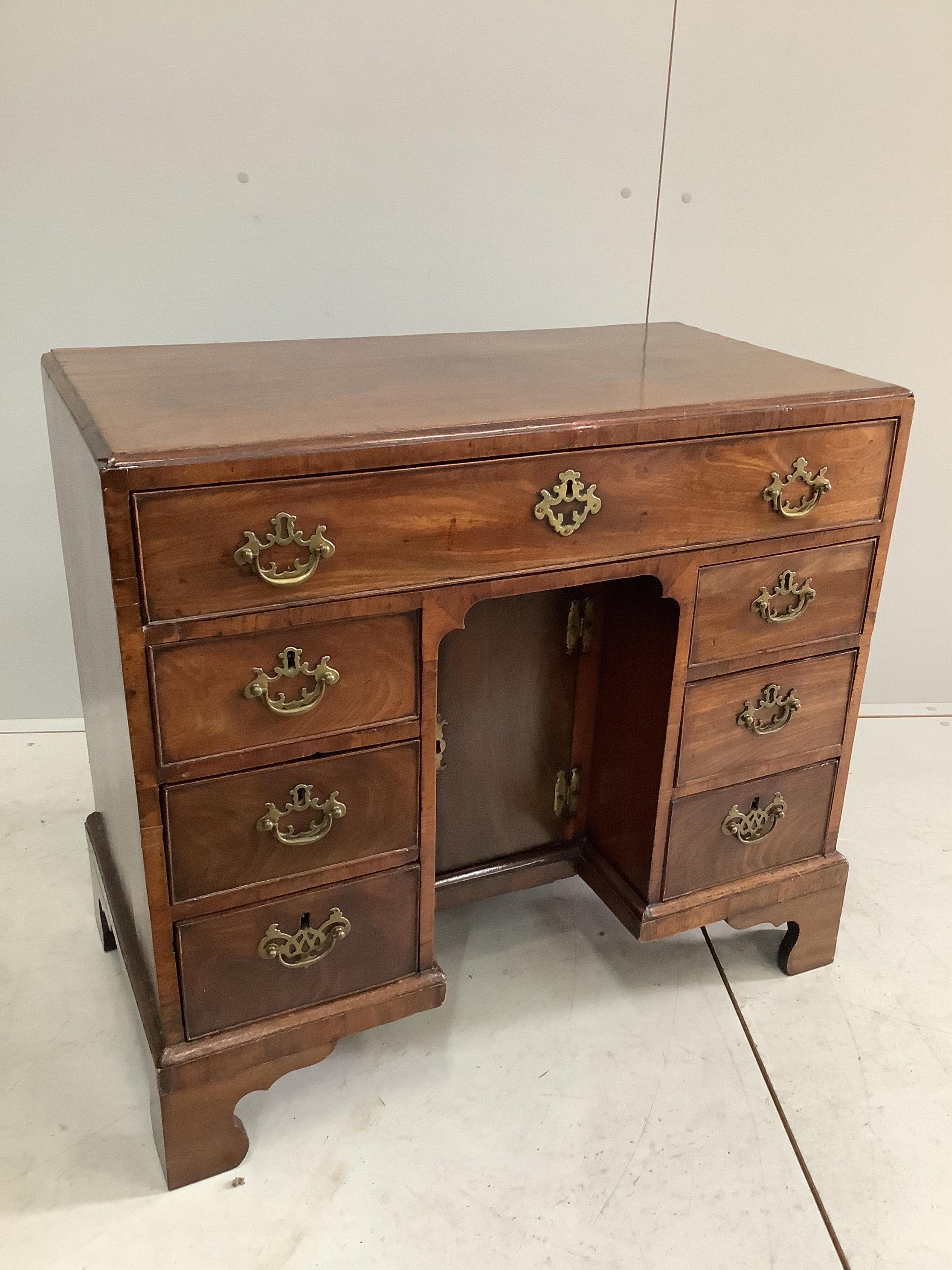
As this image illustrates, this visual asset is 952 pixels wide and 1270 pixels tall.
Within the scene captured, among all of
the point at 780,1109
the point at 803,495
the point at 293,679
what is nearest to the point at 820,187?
the point at 803,495

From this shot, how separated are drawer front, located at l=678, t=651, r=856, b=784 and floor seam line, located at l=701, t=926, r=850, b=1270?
1.30 feet

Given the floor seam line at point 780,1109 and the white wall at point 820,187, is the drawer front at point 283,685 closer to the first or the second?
the floor seam line at point 780,1109

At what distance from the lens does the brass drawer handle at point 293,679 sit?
1189 millimetres

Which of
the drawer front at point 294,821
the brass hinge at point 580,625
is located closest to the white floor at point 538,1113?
the drawer front at point 294,821

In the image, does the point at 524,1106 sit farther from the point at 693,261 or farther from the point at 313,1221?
the point at 693,261

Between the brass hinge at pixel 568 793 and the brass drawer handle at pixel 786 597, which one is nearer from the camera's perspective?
the brass drawer handle at pixel 786 597

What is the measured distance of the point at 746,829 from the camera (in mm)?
1636

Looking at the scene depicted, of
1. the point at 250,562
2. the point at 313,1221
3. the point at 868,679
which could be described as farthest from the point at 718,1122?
the point at 868,679

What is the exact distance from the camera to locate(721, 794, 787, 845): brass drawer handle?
1620mm

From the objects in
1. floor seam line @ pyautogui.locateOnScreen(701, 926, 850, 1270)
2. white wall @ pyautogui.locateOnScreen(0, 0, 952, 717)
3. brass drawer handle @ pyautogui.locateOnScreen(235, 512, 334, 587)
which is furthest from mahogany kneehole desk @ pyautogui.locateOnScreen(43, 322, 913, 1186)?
white wall @ pyautogui.locateOnScreen(0, 0, 952, 717)

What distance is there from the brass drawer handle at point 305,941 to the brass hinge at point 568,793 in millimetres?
491

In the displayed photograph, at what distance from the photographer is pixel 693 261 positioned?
2.14 metres

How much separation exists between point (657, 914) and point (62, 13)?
174cm

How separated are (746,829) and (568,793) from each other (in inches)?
11.5
